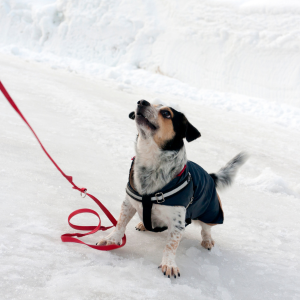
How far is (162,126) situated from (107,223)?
106 centimetres

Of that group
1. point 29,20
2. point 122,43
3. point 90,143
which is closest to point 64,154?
point 90,143

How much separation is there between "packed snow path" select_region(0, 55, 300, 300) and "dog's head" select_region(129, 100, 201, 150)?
0.87 metres

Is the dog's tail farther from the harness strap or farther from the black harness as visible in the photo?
the harness strap

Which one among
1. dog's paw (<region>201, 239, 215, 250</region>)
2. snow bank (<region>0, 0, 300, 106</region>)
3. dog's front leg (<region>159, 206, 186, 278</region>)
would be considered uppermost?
snow bank (<region>0, 0, 300, 106</region>)

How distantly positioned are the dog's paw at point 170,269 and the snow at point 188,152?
61 millimetres

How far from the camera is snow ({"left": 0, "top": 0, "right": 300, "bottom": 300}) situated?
189 cm

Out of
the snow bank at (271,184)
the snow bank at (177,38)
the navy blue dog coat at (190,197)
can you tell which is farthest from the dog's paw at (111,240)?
the snow bank at (177,38)

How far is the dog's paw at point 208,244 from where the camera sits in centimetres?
250

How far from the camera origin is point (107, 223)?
266cm

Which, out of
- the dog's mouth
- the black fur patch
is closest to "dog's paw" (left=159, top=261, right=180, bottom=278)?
the black fur patch

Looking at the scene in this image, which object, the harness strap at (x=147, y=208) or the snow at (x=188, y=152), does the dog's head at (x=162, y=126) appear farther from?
the snow at (x=188, y=152)

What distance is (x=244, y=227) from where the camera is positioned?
2994mm

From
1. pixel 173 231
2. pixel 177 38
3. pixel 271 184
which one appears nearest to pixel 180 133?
pixel 173 231

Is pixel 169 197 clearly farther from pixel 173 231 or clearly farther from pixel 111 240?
pixel 111 240
